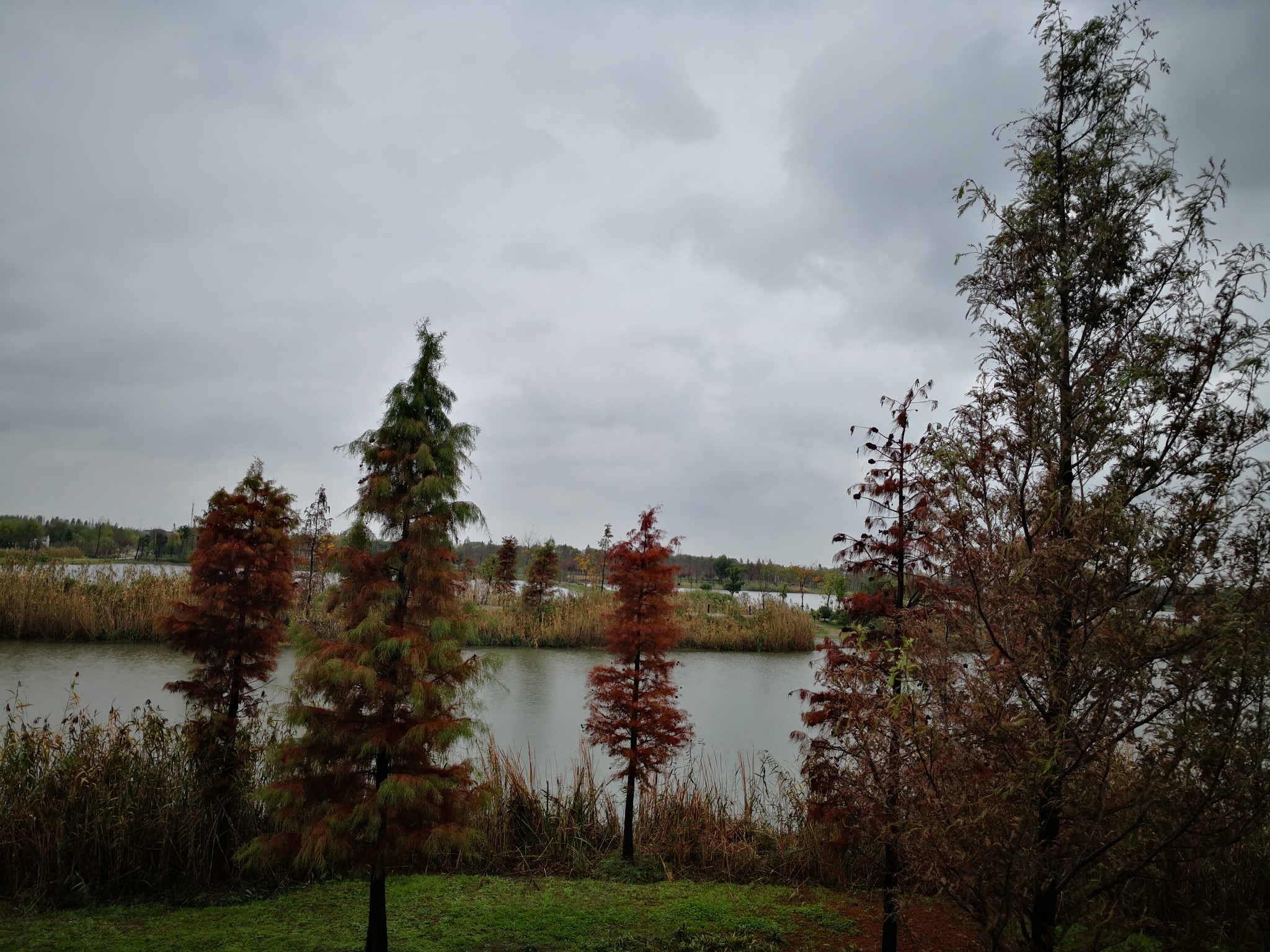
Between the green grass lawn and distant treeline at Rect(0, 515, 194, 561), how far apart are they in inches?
1292

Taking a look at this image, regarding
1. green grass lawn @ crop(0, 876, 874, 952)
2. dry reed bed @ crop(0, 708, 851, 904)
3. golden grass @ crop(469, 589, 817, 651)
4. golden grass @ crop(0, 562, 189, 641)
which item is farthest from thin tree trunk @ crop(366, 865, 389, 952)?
golden grass @ crop(469, 589, 817, 651)

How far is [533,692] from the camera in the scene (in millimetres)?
14125

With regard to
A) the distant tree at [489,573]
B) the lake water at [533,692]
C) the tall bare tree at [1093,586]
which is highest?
the tall bare tree at [1093,586]

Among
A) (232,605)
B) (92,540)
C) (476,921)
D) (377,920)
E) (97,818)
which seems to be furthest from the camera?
(92,540)

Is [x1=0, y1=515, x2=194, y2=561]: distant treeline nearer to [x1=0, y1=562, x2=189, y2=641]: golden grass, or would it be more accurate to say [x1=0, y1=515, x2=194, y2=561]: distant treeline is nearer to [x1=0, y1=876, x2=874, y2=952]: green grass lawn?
[x1=0, y1=562, x2=189, y2=641]: golden grass

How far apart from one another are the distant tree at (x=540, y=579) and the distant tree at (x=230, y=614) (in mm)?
14788

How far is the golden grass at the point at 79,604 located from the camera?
15.3 meters

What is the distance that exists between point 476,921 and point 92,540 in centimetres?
5592

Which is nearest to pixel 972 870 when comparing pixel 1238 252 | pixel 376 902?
pixel 1238 252

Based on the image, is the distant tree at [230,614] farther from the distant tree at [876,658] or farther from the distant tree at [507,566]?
the distant tree at [507,566]

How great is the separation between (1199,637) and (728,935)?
13.3ft

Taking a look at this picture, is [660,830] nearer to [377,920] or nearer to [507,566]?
[377,920]

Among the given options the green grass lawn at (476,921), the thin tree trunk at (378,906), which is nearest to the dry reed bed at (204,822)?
the green grass lawn at (476,921)

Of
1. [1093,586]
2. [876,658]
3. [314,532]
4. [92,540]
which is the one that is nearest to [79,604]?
[314,532]
